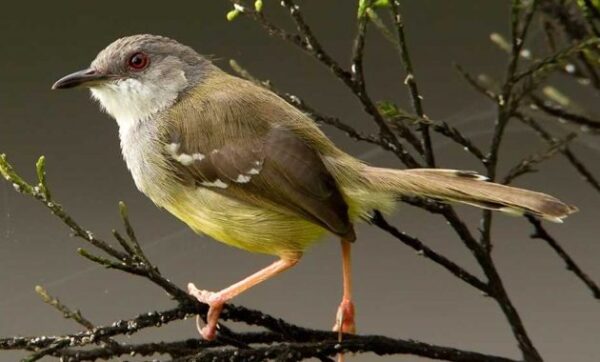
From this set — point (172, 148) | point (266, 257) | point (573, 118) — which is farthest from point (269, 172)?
point (266, 257)

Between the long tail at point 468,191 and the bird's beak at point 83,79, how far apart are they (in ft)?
1.28

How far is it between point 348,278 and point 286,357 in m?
0.24

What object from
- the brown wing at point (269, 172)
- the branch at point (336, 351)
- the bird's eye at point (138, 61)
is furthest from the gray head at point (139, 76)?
the branch at point (336, 351)

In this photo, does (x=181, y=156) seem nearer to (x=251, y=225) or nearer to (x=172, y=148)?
(x=172, y=148)

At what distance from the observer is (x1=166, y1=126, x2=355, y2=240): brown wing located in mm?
1127

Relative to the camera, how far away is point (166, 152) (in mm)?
1199

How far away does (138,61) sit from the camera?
1.24m

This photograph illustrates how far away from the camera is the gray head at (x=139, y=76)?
1227 mm

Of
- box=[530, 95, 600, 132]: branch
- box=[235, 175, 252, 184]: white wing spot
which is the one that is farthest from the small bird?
box=[530, 95, 600, 132]: branch

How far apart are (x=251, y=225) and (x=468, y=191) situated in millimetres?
288

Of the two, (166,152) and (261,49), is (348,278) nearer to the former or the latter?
(166,152)

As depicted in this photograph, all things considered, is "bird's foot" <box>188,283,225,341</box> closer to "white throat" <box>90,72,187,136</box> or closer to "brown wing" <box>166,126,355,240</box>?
"brown wing" <box>166,126,355,240</box>

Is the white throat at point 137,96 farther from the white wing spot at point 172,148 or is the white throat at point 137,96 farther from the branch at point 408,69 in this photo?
the branch at point 408,69

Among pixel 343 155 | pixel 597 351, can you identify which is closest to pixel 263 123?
pixel 343 155
